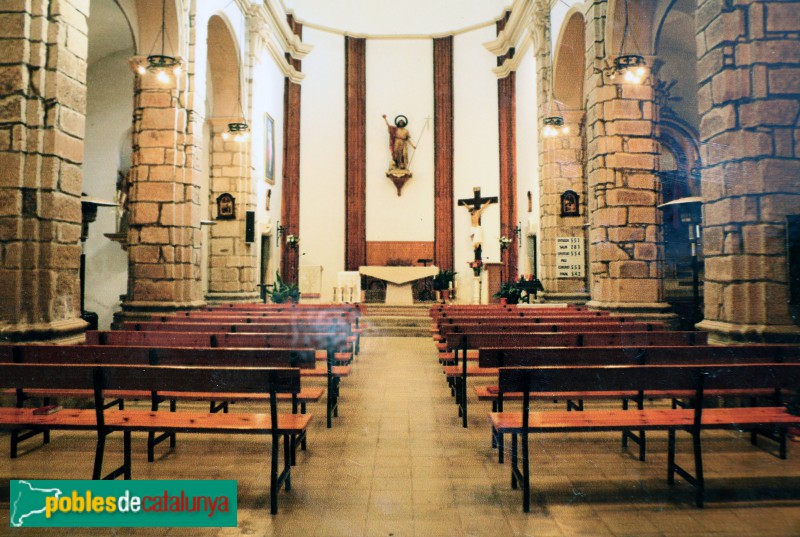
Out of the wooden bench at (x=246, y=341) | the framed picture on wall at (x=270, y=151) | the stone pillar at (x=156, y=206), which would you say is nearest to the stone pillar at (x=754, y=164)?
the wooden bench at (x=246, y=341)

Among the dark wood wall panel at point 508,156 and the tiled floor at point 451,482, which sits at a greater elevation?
the dark wood wall panel at point 508,156

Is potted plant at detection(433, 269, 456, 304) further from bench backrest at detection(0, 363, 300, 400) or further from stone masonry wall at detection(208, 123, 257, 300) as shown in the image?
bench backrest at detection(0, 363, 300, 400)

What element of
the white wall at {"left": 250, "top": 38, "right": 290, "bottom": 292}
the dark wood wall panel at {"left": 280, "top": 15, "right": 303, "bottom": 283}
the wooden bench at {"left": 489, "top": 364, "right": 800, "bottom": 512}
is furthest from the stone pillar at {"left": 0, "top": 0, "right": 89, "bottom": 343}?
the dark wood wall panel at {"left": 280, "top": 15, "right": 303, "bottom": 283}

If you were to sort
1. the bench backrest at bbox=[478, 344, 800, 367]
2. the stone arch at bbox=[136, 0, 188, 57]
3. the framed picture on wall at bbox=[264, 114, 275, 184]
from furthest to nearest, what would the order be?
the framed picture on wall at bbox=[264, 114, 275, 184], the stone arch at bbox=[136, 0, 188, 57], the bench backrest at bbox=[478, 344, 800, 367]

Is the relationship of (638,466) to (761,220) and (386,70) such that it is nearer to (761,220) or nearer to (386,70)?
(761,220)

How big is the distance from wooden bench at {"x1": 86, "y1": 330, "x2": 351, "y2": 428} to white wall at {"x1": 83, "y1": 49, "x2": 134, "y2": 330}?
6.52 m

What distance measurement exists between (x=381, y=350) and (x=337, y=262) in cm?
733

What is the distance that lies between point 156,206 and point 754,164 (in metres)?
6.51

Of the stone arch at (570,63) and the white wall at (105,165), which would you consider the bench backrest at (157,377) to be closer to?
the white wall at (105,165)

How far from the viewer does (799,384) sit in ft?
8.05

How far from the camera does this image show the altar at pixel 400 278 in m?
11.6

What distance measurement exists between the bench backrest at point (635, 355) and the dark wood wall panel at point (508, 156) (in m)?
9.68

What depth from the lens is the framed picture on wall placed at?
11.4m

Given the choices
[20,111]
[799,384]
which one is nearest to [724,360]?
[799,384]
